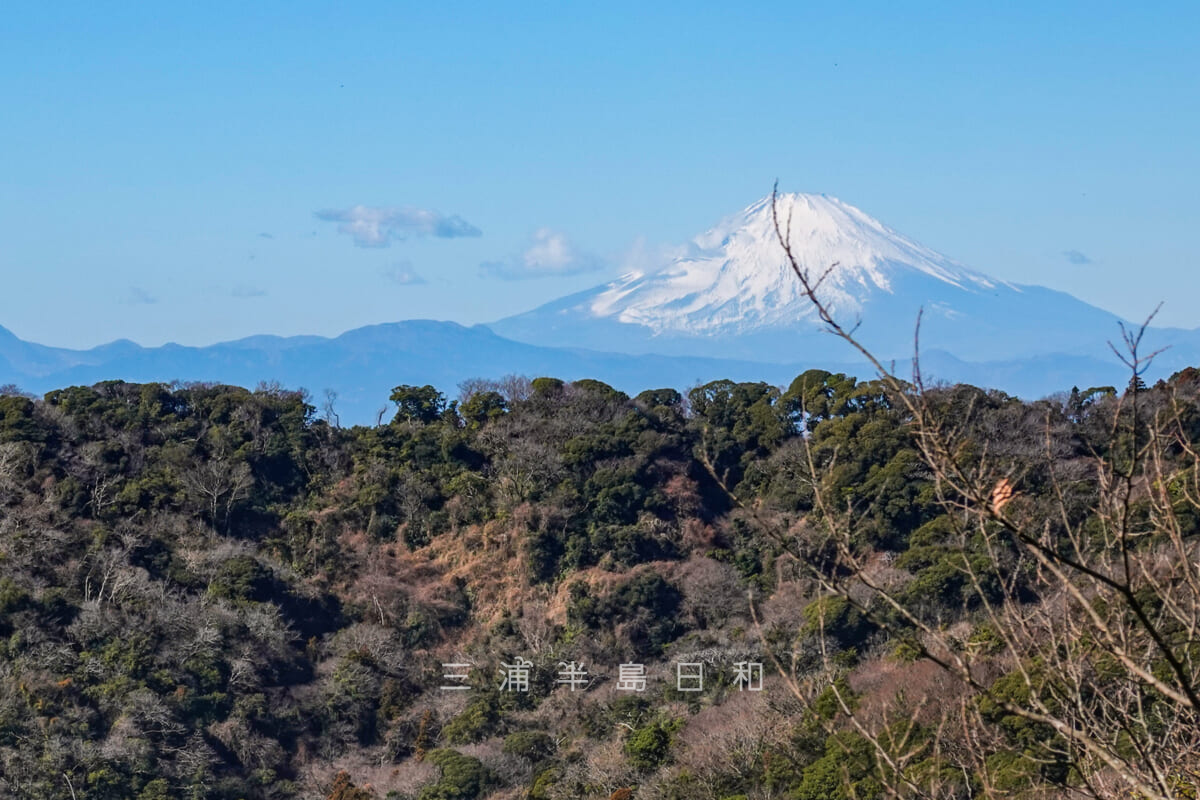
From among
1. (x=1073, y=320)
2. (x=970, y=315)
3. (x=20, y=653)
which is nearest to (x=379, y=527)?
(x=20, y=653)

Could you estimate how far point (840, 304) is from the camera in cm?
10681

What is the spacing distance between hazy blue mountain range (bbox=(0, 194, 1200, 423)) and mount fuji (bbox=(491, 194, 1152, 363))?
0.19 metres

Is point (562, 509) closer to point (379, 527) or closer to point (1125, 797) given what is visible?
point (379, 527)

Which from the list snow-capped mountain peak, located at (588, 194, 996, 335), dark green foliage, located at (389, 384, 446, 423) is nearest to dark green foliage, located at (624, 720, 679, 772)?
dark green foliage, located at (389, 384, 446, 423)

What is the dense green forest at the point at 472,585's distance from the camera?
706 inches

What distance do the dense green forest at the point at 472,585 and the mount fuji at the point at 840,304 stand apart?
276 feet

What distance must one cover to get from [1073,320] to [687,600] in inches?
5736

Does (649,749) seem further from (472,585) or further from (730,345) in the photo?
(730,345)

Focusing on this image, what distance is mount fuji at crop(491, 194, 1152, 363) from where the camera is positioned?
11956 cm

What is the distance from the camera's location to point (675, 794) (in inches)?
629

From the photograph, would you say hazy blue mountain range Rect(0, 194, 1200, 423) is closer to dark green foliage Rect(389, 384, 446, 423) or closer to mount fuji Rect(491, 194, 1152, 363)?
mount fuji Rect(491, 194, 1152, 363)

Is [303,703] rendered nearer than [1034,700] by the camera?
No

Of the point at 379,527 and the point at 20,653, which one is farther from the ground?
the point at 379,527

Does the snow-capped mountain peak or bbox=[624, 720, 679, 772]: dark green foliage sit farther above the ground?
the snow-capped mountain peak
